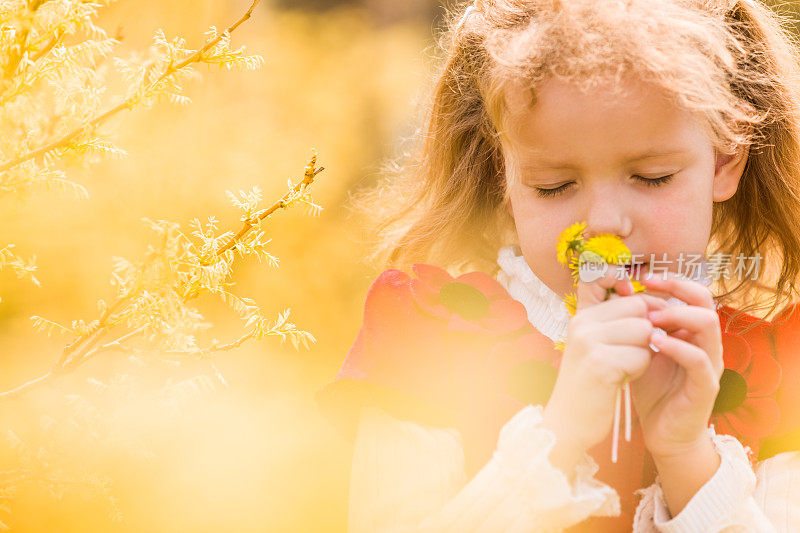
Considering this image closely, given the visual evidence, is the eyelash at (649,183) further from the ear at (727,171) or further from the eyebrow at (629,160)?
the ear at (727,171)

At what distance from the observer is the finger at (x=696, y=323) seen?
97 cm

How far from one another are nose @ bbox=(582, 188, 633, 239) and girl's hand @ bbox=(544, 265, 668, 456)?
70 mm

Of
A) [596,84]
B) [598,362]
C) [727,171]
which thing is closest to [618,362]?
[598,362]

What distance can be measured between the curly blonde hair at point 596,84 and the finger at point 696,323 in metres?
0.28

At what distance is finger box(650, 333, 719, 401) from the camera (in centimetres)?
96

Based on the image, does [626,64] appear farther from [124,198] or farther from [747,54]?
[124,198]

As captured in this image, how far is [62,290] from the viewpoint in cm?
137

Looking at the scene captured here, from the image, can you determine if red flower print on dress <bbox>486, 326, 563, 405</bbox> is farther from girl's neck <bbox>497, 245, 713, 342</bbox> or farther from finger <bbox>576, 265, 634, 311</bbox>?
finger <bbox>576, 265, 634, 311</bbox>

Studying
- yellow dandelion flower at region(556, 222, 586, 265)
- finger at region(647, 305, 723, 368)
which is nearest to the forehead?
yellow dandelion flower at region(556, 222, 586, 265)

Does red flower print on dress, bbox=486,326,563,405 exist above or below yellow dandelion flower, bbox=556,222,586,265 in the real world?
below

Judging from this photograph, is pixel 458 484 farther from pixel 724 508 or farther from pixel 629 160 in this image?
pixel 629 160

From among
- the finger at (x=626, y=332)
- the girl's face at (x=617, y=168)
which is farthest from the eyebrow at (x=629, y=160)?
the finger at (x=626, y=332)

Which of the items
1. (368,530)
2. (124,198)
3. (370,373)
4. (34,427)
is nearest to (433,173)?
(370,373)

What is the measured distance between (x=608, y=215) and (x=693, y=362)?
221mm
